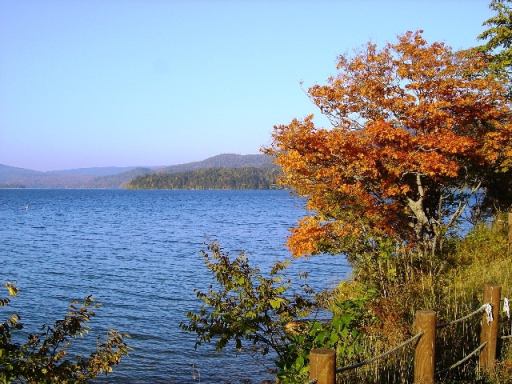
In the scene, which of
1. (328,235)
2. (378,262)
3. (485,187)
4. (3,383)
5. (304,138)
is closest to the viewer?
(3,383)

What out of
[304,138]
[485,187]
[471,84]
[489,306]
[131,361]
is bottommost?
[131,361]

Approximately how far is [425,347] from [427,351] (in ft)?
0.19

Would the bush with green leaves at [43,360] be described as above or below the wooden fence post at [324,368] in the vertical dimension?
below

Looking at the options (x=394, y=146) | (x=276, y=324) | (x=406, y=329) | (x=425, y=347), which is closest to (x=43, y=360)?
(x=276, y=324)

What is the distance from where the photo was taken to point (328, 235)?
53.9ft

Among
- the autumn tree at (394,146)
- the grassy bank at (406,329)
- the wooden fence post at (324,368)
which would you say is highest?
the autumn tree at (394,146)

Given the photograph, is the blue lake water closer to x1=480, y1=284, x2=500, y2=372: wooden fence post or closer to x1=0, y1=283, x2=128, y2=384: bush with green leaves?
x1=0, y1=283, x2=128, y2=384: bush with green leaves

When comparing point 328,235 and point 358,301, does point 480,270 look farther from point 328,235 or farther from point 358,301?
point 358,301

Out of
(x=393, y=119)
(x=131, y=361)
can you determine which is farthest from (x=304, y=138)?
(x=131, y=361)

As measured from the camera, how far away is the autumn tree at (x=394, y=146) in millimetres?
14828

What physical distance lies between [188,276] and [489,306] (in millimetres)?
19419

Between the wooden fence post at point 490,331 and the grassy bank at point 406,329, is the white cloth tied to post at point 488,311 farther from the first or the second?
the grassy bank at point 406,329

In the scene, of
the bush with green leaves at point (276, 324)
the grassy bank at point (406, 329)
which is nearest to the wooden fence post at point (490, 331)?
the grassy bank at point (406, 329)

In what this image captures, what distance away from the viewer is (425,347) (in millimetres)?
6406
